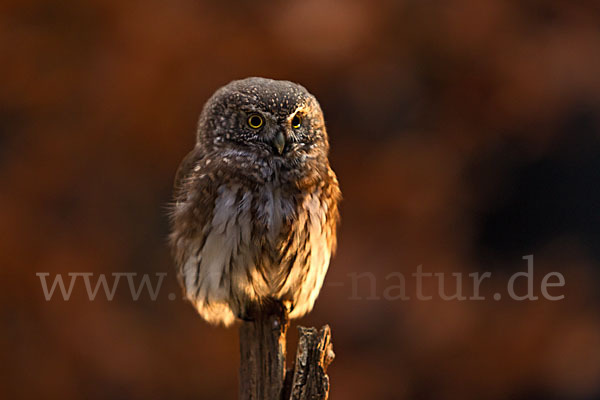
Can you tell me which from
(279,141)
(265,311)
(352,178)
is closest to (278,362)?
(265,311)

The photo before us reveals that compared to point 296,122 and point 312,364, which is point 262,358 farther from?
point 296,122

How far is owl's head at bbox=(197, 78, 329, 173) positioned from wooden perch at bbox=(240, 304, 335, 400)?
578mm

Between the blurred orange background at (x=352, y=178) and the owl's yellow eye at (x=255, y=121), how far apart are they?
1481 mm

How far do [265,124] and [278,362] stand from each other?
2.64 ft

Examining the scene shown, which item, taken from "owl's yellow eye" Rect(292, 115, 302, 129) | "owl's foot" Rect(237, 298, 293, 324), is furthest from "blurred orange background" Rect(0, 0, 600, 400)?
"owl's yellow eye" Rect(292, 115, 302, 129)

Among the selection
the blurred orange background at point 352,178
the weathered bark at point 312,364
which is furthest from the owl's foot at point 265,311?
the blurred orange background at point 352,178

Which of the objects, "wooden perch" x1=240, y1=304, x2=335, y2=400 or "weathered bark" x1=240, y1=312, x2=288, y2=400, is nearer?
"wooden perch" x1=240, y1=304, x2=335, y2=400

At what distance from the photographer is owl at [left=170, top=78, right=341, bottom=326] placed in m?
2.13

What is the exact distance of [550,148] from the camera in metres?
3.57

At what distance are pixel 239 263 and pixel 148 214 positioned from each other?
1566 millimetres

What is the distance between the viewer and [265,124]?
2.11 m

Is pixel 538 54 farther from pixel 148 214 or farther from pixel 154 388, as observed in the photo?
pixel 154 388

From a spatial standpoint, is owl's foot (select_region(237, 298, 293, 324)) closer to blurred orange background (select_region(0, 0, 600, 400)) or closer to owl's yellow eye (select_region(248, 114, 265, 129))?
owl's yellow eye (select_region(248, 114, 265, 129))

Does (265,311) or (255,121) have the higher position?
(255,121)
